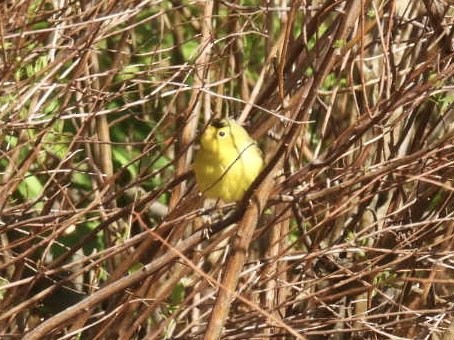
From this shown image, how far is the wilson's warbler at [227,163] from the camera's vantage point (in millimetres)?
4297

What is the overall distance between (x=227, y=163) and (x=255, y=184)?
919mm

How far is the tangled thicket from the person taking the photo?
139 inches

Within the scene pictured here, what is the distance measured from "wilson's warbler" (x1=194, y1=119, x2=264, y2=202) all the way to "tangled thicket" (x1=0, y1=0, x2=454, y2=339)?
0.11 metres

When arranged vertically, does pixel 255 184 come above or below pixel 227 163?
above

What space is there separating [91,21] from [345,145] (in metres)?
0.90

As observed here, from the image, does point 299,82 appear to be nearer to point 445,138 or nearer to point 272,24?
point 445,138

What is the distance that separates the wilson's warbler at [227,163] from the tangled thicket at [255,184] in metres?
0.11

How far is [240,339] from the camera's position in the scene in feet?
13.6

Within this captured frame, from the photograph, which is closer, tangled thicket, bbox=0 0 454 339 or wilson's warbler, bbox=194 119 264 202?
tangled thicket, bbox=0 0 454 339

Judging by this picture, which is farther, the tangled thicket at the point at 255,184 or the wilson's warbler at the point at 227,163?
the wilson's warbler at the point at 227,163

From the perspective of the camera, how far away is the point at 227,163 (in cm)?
436

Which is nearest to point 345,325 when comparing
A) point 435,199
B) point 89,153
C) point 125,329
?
point 435,199

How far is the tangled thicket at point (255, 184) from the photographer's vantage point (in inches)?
139

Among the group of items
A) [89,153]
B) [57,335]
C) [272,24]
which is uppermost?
[272,24]
